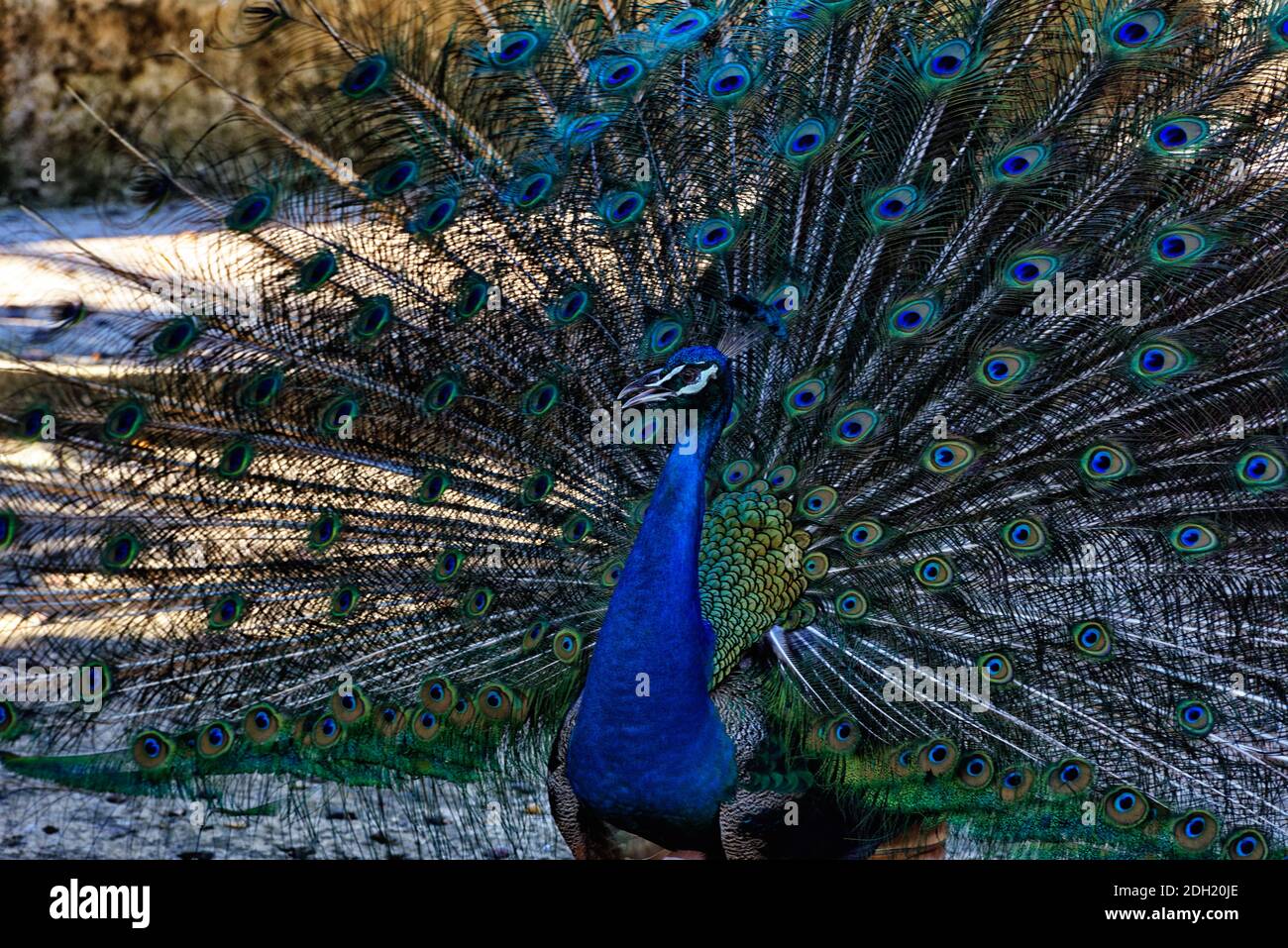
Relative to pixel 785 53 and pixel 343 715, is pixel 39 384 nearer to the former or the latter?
pixel 343 715

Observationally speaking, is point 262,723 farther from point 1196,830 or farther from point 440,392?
point 1196,830

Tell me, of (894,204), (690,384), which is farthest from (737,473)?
(894,204)

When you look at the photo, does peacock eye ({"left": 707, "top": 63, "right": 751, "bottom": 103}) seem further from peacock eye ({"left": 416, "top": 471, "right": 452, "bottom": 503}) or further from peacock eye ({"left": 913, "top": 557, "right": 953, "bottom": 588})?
peacock eye ({"left": 913, "top": 557, "right": 953, "bottom": 588})

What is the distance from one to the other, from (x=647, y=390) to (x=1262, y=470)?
4.72 ft

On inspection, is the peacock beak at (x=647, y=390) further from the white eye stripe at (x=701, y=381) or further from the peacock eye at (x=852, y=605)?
the peacock eye at (x=852, y=605)

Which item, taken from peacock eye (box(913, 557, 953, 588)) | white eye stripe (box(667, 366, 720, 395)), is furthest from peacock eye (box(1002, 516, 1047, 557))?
white eye stripe (box(667, 366, 720, 395))

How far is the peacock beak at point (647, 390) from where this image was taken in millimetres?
2713

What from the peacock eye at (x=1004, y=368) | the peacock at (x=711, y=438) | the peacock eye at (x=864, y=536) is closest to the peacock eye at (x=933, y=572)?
the peacock at (x=711, y=438)

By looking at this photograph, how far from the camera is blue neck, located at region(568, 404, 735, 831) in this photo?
293 cm

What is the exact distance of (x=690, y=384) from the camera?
2809 mm

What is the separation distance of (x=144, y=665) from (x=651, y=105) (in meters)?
1.65

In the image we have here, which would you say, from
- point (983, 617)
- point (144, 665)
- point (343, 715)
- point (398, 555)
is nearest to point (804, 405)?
point (983, 617)

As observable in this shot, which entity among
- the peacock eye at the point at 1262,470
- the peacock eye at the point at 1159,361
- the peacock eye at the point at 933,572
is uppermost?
the peacock eye at the point at 1159,361

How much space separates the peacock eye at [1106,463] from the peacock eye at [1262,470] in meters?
0.24
